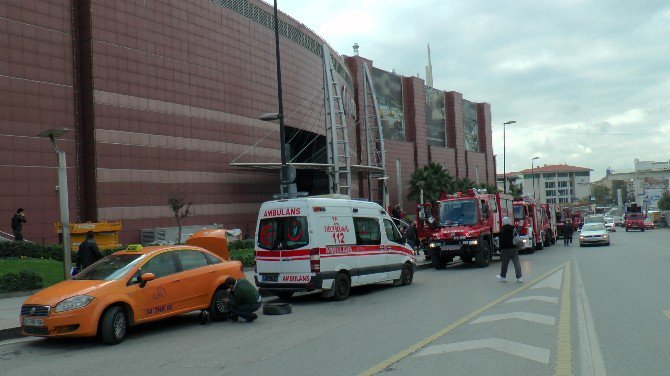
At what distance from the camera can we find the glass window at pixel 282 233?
1399 cm

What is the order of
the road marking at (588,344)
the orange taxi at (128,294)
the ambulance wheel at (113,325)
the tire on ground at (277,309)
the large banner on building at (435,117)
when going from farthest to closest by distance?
the large banner on building at (435,117) → the tire on ground at (277,309) → the ambulance wheel at (113,325) → the orange taxi at (128,294) → the road marking at (588,344)

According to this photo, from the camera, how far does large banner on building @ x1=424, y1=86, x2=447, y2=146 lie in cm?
9438

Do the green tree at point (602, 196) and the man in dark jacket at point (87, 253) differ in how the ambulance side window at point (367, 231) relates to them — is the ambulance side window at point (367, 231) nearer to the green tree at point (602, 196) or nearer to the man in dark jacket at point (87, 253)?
the man in dark jacket at point (87, 253)

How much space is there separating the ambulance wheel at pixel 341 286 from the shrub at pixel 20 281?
793 cm

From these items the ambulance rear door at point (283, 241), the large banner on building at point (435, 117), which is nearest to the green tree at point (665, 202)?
the large banner on building at point (435, 117)

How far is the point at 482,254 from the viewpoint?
22734 millimetres

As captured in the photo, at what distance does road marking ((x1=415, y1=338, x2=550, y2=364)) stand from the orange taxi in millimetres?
4986

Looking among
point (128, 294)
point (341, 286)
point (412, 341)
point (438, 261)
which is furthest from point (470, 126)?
point (412, 341)

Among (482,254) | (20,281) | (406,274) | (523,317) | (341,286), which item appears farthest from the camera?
(482,254)

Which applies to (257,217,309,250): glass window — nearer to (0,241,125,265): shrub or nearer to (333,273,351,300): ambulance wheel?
(333,273,351,300): ambulance wheel

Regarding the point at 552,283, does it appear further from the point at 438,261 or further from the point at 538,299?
the point at 438,261

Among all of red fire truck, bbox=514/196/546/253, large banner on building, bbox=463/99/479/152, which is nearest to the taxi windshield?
red fire truck, bbox=514/196/546/253

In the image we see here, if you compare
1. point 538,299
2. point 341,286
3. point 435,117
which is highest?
point 435,117

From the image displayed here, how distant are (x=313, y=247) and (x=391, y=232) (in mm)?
3996
